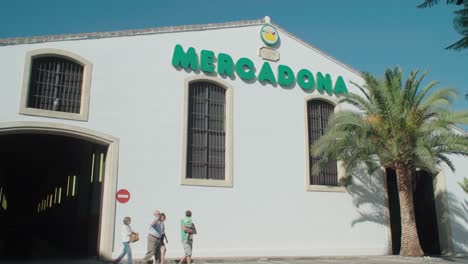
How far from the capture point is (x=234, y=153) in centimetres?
1750

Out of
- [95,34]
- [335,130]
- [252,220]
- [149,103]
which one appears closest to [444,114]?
[335,130]

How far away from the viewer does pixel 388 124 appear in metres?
17.8

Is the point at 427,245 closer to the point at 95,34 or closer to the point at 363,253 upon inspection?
the point at 363,253

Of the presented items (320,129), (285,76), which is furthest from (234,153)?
(320,129)

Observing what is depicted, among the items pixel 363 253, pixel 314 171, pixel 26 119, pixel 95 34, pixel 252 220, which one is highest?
pixel 95 34

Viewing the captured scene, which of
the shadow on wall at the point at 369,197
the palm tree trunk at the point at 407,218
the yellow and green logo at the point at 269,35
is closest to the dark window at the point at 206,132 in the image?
the yellow and green logo at the point at 269,35

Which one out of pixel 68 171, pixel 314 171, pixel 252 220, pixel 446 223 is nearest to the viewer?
pixel 252 220

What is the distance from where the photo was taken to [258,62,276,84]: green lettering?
61.9 ft

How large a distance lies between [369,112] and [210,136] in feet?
22.1

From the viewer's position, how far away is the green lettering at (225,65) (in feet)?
59.3

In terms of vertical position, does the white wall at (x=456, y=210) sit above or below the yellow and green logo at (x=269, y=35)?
below

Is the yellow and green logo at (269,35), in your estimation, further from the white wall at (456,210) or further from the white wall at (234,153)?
the white wall at (456,210)

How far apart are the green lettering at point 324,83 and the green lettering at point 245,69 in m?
3.50

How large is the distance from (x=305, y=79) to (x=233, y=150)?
17.3ft
